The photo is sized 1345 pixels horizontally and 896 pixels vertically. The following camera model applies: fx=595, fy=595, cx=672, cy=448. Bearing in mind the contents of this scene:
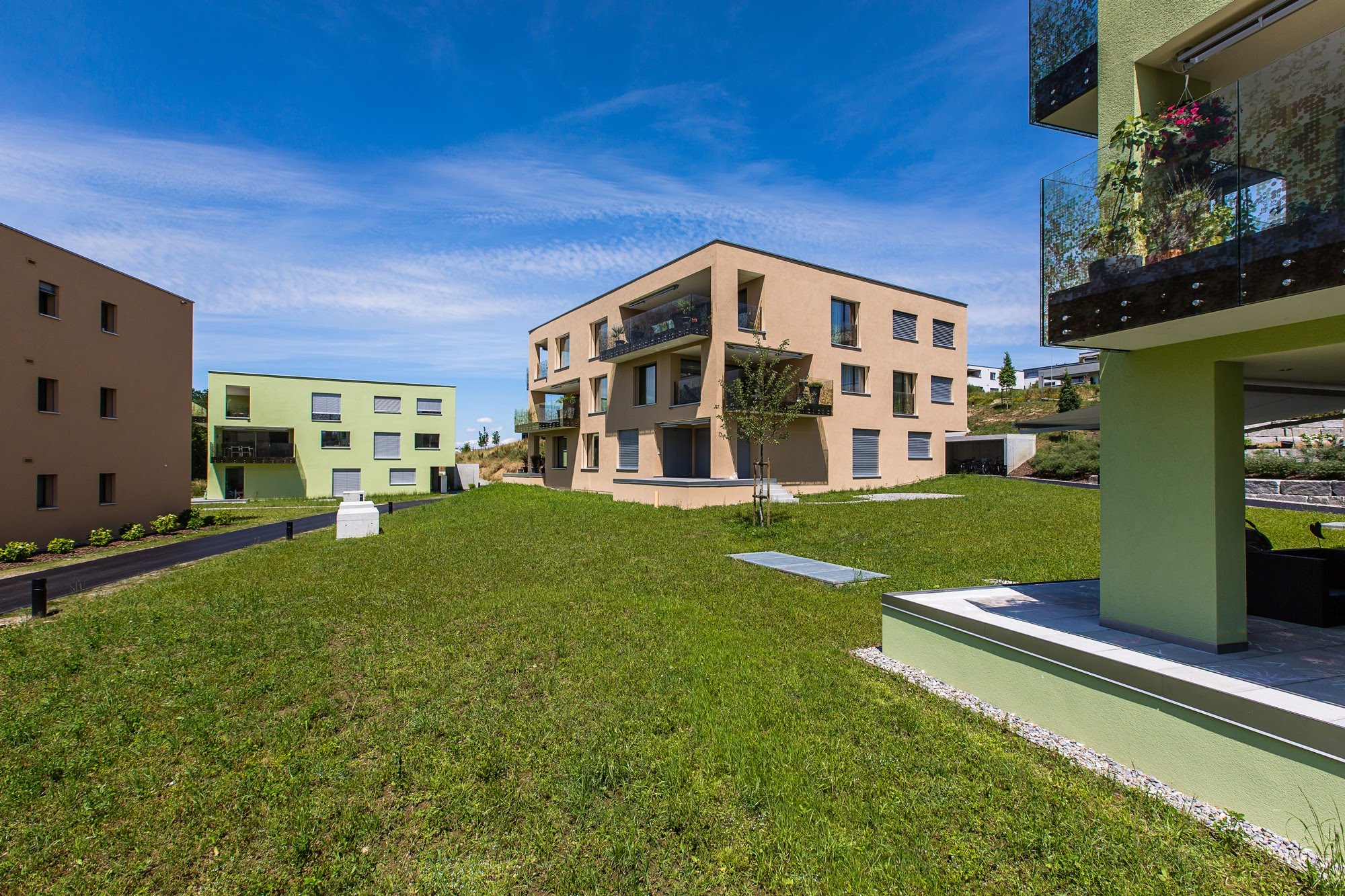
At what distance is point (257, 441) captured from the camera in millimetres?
38312

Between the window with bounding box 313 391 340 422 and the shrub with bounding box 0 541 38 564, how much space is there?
25.4 meters

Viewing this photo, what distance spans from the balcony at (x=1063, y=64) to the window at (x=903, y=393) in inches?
835

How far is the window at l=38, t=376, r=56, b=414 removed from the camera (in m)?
17.6

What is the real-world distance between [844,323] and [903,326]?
3983 mm

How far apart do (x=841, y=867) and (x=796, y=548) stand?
32.6ft

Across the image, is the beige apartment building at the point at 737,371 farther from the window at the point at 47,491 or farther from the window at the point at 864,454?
the window at the point at 47,491

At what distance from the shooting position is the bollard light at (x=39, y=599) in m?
8.54

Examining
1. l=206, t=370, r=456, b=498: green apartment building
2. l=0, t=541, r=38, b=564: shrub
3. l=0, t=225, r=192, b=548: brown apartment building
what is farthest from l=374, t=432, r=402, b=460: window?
l=0, t=541, r=38, b=564: shrub

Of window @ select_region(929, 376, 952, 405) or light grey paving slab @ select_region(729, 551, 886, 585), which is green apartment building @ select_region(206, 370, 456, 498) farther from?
light grey paving slab @ select_region(729, 551, 886, 585)

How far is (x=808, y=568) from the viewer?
10.5 metres

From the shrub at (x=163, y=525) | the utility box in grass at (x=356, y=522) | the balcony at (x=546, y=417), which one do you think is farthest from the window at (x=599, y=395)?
the shrub at (x=163, y=525)

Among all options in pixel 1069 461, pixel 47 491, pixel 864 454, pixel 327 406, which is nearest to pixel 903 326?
pixel 864 454

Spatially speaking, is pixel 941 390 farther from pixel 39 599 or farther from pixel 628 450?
pixel 39 599

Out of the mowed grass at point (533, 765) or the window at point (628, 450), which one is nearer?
the mowed grass at point (533, 765)
